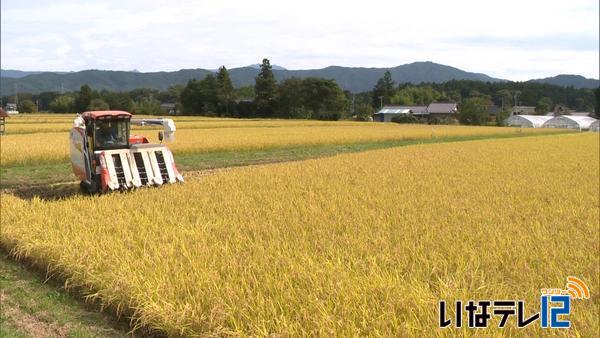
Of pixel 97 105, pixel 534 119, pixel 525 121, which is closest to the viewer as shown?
pixel 97 105

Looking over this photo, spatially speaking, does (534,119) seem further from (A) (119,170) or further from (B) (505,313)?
(B) (505,313)

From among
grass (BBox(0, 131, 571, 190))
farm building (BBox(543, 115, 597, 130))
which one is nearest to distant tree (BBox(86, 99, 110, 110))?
grass (BBox(0, 131, 571, 190))

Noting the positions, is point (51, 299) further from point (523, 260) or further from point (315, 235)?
point (523, 260)

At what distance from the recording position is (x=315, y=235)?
21.9ft

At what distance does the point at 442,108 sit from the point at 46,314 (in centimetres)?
11153

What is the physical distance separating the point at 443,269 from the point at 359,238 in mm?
1348

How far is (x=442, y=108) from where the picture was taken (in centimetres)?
11056

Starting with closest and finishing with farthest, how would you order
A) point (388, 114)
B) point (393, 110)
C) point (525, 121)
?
point (525, 121)
point (388, 114)
point (393, 110)

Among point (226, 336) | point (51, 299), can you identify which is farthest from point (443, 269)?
point (51, 299)

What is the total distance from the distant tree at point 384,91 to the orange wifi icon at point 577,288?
128 metres

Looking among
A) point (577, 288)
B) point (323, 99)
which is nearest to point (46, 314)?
point (577, 288)

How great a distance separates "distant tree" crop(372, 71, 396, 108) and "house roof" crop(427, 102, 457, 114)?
1994 cm

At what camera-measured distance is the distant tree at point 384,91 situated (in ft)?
433

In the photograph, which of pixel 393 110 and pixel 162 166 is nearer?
pixel 162 166
